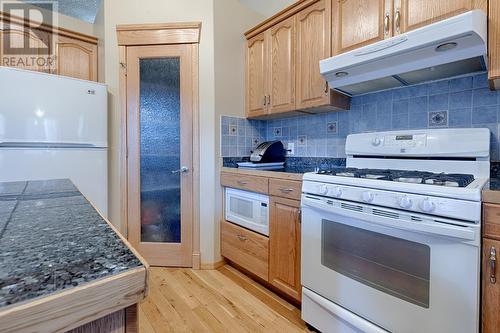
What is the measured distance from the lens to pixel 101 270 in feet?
1.16

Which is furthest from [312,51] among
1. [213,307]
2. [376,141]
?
[213,307]

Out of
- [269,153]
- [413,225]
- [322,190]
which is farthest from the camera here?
[269,153]

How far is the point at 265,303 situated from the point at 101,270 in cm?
169

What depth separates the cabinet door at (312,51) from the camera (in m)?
1.85

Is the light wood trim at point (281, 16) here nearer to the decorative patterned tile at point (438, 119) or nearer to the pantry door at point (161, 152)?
the pantry door at point (161, 152)

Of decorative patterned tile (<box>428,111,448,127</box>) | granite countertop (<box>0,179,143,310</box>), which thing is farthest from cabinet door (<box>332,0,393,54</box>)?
granite countertop (<box>0,179,143,310</box>)

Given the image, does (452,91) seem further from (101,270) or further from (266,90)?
(101,270)

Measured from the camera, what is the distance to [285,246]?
5.67 ft

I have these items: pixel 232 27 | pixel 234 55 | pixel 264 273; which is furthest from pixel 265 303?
pixel 232 27

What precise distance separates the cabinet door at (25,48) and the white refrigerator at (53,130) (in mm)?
874


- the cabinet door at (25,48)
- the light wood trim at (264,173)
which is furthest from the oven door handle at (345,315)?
the cabinet door at (25,48)

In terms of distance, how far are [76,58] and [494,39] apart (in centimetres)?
342

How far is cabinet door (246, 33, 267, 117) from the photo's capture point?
2359mm

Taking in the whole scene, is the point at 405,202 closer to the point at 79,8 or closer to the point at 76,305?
the point at 76,305
